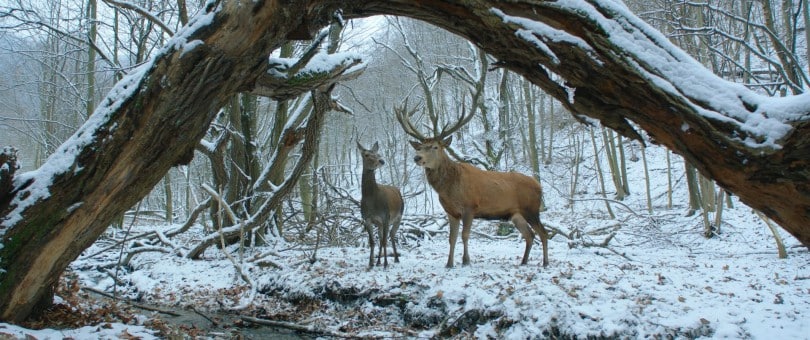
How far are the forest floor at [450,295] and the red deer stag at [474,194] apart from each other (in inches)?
24.2

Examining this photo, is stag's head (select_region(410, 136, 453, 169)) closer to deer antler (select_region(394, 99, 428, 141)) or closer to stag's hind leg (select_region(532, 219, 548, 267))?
deer antler (select_region(394, 99, 428, 141))

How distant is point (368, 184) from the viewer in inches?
322

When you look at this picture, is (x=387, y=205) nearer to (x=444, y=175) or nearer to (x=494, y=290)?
(x=444, y=175)

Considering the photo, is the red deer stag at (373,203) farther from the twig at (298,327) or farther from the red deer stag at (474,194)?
the twig at (298,327)

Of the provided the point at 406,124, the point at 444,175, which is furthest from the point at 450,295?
the point at 406,124

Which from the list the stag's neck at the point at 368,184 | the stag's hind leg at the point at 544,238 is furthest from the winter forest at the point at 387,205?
the stag's hind leg at the point at 544,238

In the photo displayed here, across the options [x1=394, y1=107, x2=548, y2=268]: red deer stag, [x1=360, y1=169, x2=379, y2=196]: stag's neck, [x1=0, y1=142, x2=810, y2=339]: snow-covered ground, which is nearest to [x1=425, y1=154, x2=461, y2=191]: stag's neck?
[x1=394, y1=107, x2=548, y2=268]: red deer stag

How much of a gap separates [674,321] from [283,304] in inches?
181

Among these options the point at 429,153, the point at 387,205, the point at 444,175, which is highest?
the point at 429,153

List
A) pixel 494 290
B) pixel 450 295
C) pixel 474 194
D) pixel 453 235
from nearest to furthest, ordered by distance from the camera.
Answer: pixel 494 290 → pixel 450 295 → pixel 453 235 → pixel 474 194

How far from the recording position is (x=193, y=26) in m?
3.34

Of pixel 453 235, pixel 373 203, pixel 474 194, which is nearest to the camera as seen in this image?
pixel 453 235

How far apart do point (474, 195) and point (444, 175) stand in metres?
0.53

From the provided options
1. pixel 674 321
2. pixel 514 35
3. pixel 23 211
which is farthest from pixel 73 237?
pixel 674 321
